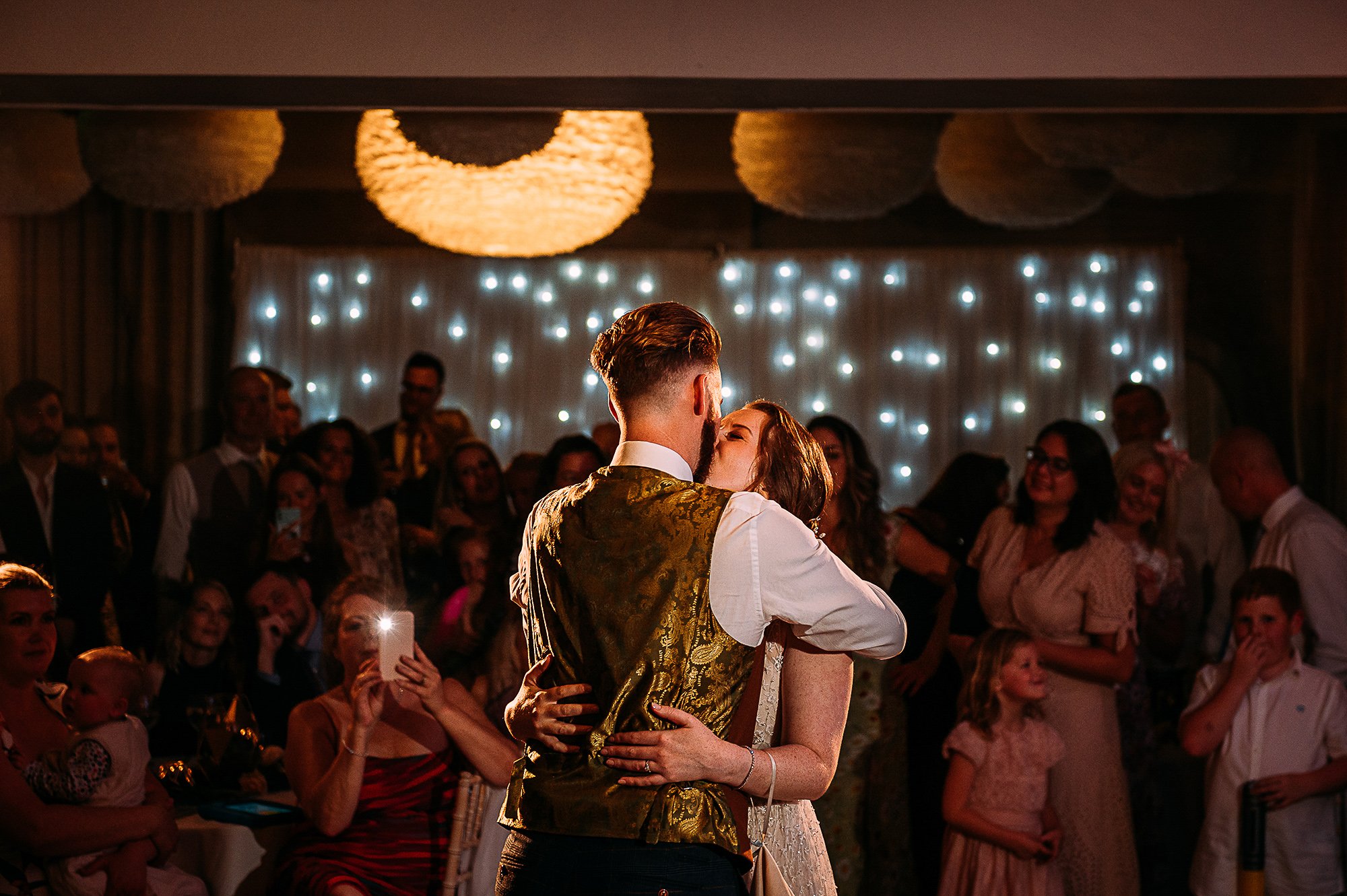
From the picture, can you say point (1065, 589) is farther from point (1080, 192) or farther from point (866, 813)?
point (1080, 192)

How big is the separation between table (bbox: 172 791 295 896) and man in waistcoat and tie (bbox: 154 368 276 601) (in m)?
1.98

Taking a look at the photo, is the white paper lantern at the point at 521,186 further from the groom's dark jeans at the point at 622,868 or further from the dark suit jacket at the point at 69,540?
the groom's dark jeans at the point at 622,868

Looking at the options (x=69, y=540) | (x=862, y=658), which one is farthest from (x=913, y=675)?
(x=69, y=540)

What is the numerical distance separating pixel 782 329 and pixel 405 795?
13.8 feet

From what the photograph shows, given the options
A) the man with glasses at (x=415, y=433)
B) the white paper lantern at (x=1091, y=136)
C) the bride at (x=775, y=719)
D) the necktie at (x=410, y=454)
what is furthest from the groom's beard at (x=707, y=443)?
the necktie at (x=410, y=454)

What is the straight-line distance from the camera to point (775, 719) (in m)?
1.97

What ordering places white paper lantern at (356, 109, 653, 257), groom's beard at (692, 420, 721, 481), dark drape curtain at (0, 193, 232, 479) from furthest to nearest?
dark drape curtain at (0, 193, 232, 479)
white paper lantern at (356, 109, 653, 257)
groom's beard at (692, 420, 721, 481)

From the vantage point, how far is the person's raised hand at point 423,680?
9.18 ft

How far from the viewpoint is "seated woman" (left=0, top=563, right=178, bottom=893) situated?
106 inches

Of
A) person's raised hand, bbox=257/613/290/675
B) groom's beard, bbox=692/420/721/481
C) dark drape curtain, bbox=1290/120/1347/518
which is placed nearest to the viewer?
groom's beard, bbox=692/420/721/481

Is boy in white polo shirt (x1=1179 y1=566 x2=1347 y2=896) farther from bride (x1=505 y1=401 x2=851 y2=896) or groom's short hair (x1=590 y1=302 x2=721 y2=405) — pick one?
groom's short hair (x1=590 y1=302 x2=721 y2=405)

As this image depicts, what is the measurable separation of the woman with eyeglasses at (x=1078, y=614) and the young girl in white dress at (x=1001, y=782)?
0.17 m

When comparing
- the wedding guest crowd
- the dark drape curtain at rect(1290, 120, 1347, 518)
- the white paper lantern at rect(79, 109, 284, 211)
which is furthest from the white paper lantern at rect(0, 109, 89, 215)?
the dark drape curtain at rect(1290, 120, 1347, 518)

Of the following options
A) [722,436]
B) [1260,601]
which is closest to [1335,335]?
[1260,601]
